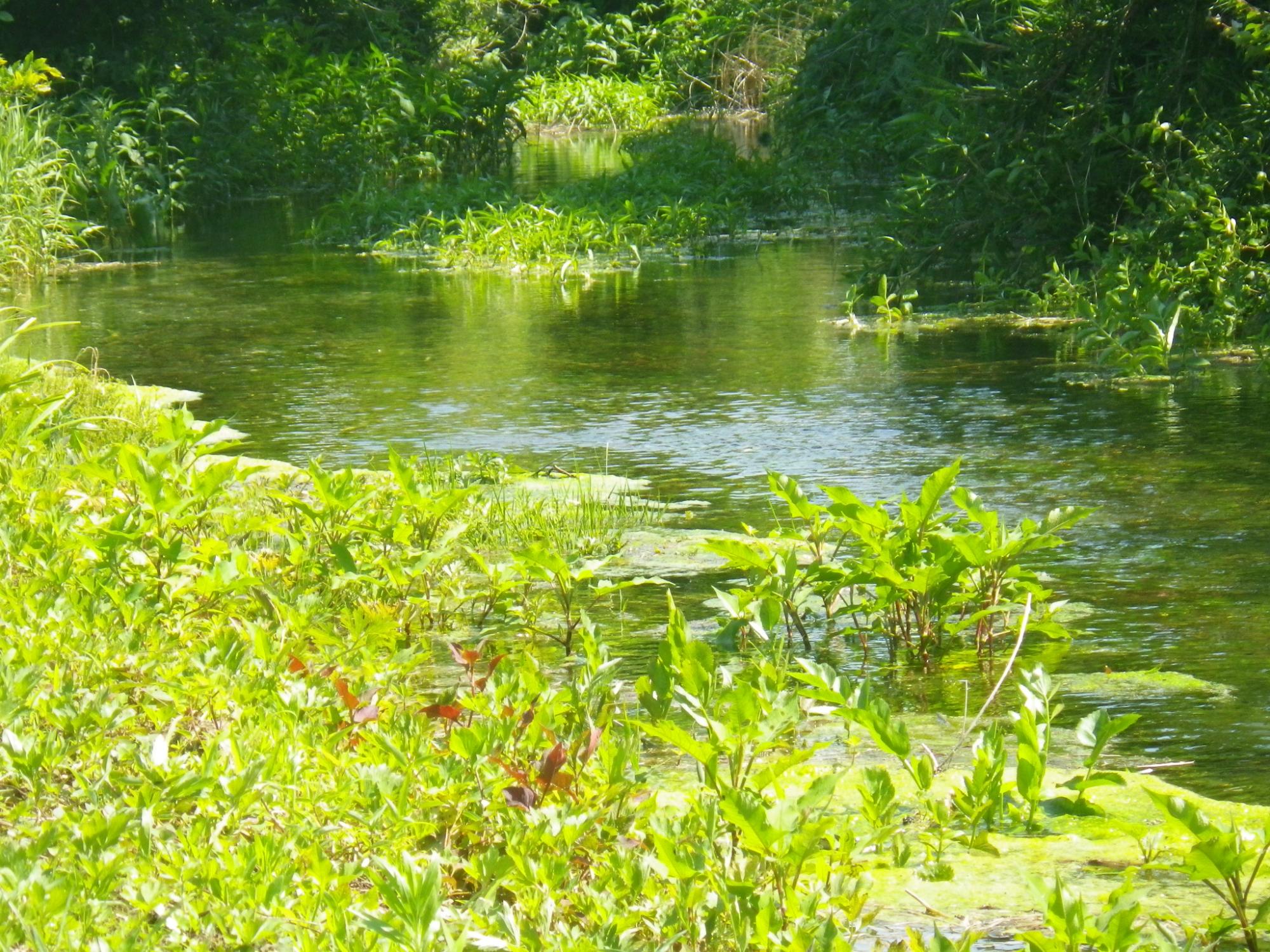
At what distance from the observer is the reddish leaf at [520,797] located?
2.65m

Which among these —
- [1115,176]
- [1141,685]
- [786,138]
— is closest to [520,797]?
[1141,685]

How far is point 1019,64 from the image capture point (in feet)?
31.9

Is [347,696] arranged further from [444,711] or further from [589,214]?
[589,214]

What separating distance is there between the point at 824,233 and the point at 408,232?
3265 mm

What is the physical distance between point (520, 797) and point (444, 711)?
0.39 m

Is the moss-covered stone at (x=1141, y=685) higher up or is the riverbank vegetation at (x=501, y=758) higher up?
the riverbank vegetation at (x=501, y=758)

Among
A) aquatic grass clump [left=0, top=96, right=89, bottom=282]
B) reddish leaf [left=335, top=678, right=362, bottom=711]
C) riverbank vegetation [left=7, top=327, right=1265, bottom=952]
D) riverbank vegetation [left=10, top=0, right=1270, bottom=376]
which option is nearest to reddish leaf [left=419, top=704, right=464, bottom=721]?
riverbank vegetation [left=7, top=327, right=1265, bottom=952]

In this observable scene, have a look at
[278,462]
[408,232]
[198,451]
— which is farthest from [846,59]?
[198,451]

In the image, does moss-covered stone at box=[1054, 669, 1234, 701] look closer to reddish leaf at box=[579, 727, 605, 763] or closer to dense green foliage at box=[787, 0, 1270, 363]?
reddish leaf at box=[579, 727, 605, 763]

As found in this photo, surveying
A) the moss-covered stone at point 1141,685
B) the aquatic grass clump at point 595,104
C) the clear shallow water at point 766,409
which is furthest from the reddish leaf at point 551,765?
the aquatic grass clump at point 595,104

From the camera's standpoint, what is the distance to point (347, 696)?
3.02m

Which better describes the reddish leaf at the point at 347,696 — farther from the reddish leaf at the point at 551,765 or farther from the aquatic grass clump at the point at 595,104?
the aquatic grass clump at the point at 595,104

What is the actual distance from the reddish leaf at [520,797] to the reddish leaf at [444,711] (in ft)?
1.19

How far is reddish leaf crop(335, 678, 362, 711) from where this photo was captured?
3012 mm
